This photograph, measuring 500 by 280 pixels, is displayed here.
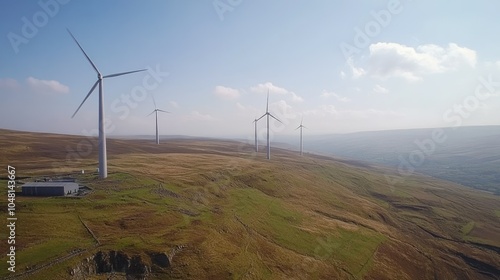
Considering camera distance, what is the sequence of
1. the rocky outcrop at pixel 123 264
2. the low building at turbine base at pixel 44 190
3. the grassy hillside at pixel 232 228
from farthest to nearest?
the low building at turbine base at pixel 44 190
the grassy hillside at pixel 232 228
the rocky outcrop at pixel 123 264

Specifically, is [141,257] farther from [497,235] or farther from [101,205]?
[497,235]

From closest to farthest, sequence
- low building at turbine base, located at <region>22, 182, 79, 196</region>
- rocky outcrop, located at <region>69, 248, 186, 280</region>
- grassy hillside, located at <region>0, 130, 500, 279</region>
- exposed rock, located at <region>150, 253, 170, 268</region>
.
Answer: rocky outcrop, located at <region>69, 248, 186, 280</region>
exposed rock, located at <region>150, 253, 170, 268</region>
grassy hillside, located at <region>0, 130, 500, 279</region>
low building at turbine base, located at <region>22, 182, 79, 196</region>

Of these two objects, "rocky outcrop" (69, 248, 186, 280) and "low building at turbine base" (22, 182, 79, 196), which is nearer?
"rocky outcrop" (69, 248, 186, 280)

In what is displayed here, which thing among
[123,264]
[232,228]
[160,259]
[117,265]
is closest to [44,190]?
[117,265]

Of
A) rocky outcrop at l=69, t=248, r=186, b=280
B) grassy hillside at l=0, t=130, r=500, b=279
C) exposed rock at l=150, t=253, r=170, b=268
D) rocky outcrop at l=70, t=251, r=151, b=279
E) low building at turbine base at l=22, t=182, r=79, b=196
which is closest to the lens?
rocky outcrop at l=69, t=248, r=186, b=280

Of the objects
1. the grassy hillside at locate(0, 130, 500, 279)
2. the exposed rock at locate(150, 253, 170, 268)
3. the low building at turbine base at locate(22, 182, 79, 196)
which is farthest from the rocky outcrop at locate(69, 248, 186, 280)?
the low building at turbine base at locate(22, 182, 79, 196)

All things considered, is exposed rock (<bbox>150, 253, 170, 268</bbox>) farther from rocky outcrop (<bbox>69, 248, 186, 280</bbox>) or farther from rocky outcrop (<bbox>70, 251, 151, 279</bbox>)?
rocky outcrop (<bbox>70, 251, 151, 279</bbox>)

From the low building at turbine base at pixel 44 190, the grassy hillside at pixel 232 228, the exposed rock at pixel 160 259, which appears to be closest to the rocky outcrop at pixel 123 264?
the exposed rock at pixel 160 259

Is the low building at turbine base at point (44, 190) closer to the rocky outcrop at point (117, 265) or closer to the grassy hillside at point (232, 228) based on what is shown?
the grassy hillside at point (232, 228)
